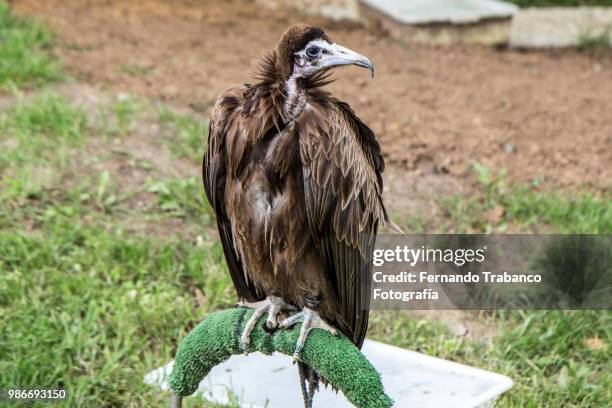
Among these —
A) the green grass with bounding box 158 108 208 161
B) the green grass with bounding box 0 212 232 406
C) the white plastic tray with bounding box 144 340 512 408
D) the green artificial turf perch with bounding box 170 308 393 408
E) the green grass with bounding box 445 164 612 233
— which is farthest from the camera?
the green grass with bounding box 158 108 208 161

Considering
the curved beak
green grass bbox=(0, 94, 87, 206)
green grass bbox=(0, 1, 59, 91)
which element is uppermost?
the curved beak

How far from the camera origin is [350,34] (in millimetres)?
7375

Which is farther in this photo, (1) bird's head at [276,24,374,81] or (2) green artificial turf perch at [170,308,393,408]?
(1) bird's head at [276,24,374,81]

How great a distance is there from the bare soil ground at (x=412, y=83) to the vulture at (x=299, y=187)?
2074 mm

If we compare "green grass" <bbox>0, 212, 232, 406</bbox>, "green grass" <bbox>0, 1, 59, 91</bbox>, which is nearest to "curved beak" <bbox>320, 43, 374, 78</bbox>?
"green grass" <bbox>0, 212, 232, 406</bbox>

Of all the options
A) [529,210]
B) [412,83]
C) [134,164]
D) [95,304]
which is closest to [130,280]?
[95,304]

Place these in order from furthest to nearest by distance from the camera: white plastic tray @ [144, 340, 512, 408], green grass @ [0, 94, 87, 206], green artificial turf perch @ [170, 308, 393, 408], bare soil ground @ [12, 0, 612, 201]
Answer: bare soil ground @ [12, 0, 612, 201] → green grass @ [0, 94, 87, 206] → white plastic tray @ [144, 340, 512, 408] → green artificial turf perch @ [170, 308, 393, 408]

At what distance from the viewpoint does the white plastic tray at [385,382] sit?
3461 mm

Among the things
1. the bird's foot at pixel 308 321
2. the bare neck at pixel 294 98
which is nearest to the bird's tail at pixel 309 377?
the bird's foot at pixel 308 321

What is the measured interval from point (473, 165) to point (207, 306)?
1944 millimetres

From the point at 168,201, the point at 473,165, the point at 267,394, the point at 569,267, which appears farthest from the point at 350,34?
the point at 267,394

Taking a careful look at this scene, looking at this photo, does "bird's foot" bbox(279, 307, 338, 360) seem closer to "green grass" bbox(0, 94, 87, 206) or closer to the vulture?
the vulture

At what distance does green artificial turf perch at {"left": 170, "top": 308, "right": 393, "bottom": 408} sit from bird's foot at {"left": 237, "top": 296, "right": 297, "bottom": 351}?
18 mm

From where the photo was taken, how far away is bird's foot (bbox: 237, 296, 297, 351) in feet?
9.18
